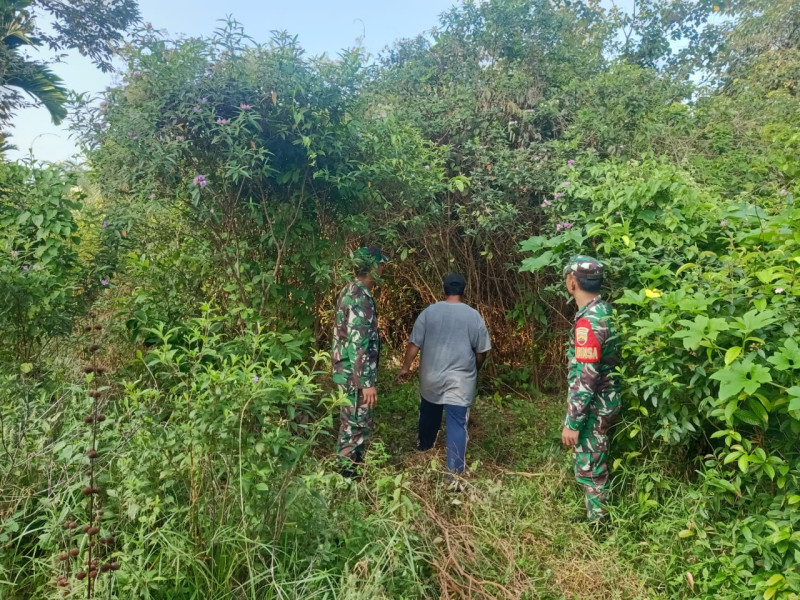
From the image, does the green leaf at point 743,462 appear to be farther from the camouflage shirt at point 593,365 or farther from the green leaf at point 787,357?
the camouflage shirt at point 593,365

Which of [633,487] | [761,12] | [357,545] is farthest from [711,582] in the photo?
[761,12]

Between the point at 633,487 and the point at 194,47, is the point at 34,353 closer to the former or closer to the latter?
the point at 194,47

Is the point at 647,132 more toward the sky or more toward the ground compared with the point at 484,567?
more toward the sky

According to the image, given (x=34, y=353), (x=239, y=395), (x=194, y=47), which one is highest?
(x=194, y=47)

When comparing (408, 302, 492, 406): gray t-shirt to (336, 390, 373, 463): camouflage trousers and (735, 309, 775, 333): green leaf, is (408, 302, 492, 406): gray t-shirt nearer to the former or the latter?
(336, 390, 373, 463): camouflage trousers

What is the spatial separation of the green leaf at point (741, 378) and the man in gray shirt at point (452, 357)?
1.66 meters

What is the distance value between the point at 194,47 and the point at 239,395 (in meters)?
2.27

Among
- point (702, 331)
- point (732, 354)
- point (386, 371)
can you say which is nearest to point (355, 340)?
point (702, 331)

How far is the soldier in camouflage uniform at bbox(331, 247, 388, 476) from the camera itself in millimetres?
3564

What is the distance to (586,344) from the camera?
9.39 ft

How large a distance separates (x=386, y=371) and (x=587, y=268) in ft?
10.8

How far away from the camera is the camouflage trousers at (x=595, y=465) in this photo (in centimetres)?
294

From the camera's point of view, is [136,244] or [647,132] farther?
[647,132]

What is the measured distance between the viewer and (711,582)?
234cm
